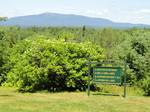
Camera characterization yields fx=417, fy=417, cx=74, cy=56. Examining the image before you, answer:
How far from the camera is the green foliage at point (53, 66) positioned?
22734 mm

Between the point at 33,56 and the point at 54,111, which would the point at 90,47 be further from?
the point at 54,111

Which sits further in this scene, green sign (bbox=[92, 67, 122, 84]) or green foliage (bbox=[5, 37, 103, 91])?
green foliage (bbox=[5, 37, 103, 91])

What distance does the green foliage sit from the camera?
2273cm

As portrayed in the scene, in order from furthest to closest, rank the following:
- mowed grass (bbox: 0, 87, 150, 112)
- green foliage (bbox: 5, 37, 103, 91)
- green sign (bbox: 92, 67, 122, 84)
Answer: green foliage (bbox: 5, 37, 103, 91), green sign (bbox: 92, 67, 122, 84), mowed grass (bbox: 0, 87, 150, 112)

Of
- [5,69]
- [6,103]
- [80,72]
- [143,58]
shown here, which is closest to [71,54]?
[80,72]

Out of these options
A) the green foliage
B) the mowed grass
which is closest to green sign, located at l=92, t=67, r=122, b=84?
the mowed grass

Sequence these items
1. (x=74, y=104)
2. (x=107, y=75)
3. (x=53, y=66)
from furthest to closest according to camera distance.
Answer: (x=53, y=66) → (x=107, y=75) → (x=74, y=104)

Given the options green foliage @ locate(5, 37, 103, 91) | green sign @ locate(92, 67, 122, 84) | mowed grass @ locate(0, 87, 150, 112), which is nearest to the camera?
mowed grass @ locate(0, 87, 150, 112)

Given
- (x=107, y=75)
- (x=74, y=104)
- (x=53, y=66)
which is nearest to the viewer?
(x=74, y=104)

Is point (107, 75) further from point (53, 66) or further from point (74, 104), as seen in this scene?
point (53, 66)

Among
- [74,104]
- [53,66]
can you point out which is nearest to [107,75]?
[74,104]

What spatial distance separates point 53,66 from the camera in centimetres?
2258

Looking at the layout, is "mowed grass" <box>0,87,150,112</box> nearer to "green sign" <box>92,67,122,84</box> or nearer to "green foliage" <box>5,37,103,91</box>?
"green sign" <box>92,67,122,84</box>

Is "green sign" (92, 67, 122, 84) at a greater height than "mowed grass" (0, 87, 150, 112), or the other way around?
"green sign" (92, 67, 122, 84)
